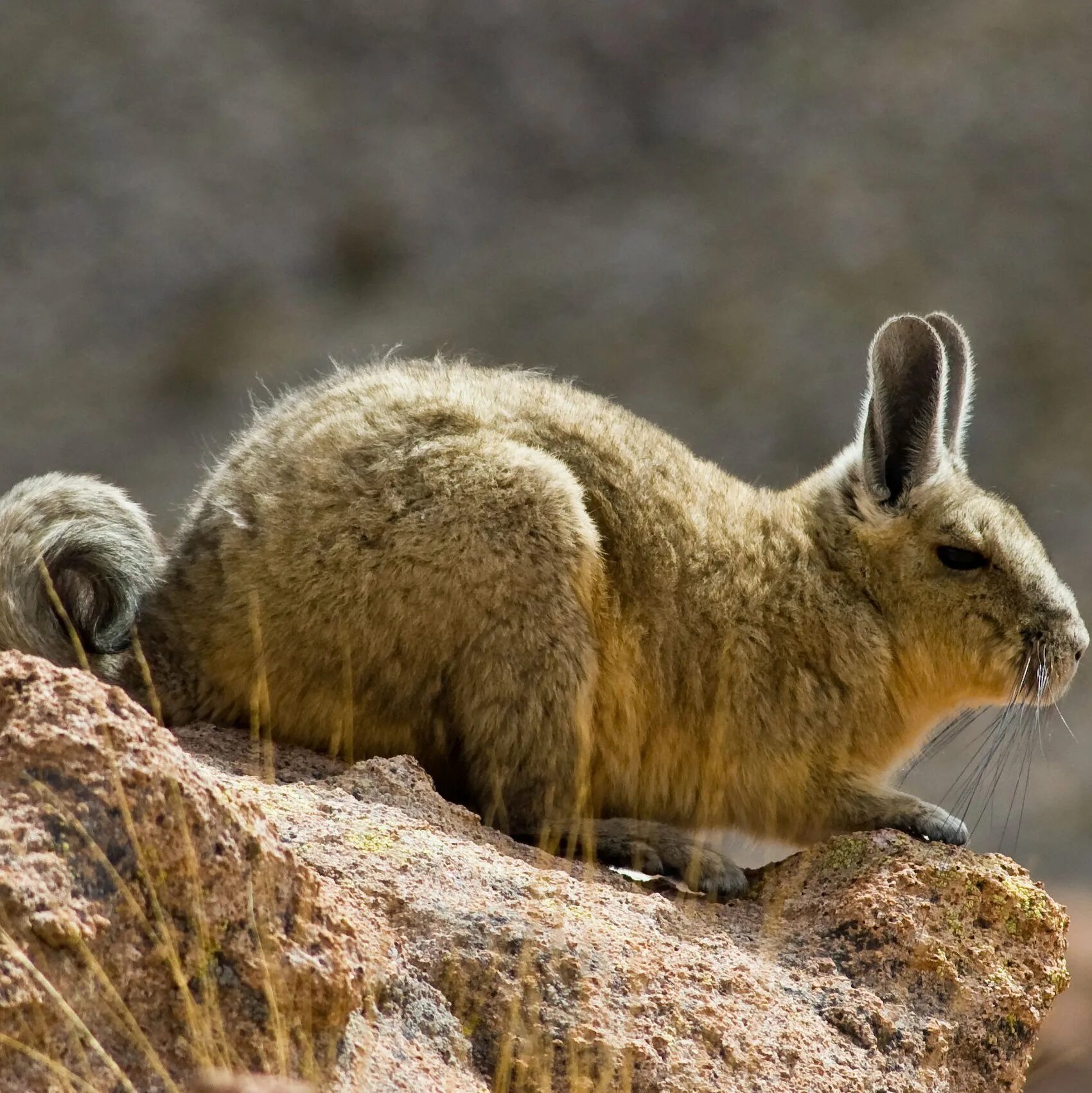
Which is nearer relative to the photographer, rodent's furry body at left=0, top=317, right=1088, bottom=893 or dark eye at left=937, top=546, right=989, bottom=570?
rodent's furry body at left=0, top=317, right=1088, bottom=893

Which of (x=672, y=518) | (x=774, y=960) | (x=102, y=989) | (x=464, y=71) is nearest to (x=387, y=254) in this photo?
(x=464, y=71)

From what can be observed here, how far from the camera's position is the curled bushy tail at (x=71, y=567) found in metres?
4.69

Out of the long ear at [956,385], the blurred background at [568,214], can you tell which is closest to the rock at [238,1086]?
the long ear at [956,385]

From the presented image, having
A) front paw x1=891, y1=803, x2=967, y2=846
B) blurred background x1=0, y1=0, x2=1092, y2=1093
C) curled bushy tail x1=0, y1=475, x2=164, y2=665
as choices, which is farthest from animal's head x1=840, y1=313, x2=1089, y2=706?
blurred background x1=0, y1=0, x2=1092, y2=1093

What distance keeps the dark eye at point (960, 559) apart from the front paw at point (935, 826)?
883 mm

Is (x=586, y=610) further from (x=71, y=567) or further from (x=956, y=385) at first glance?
(x=956, y=385)

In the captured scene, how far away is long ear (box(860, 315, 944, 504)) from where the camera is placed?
5426 millimetres

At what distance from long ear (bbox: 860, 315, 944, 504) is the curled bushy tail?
Answer: 249cm

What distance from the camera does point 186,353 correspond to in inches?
→ 465

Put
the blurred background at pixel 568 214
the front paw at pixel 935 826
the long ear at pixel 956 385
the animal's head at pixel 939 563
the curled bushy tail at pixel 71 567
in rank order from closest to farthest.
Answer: the curled bushy tail at pixel 71 567 < the front paw at pixel 935 826 < the animal's head at pixel 939 563 < the long ear at pixel 956 385 < the blurred background at pixel 568 214

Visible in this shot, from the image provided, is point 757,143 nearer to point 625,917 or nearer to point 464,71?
point 464,71

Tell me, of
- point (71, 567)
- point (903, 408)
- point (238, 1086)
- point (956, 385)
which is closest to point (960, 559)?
point (903, 408)

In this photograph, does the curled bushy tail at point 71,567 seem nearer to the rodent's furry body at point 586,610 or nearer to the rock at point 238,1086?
the rodent's furry body at point 586,610

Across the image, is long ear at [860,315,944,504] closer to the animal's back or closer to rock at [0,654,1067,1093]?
the animal's back
